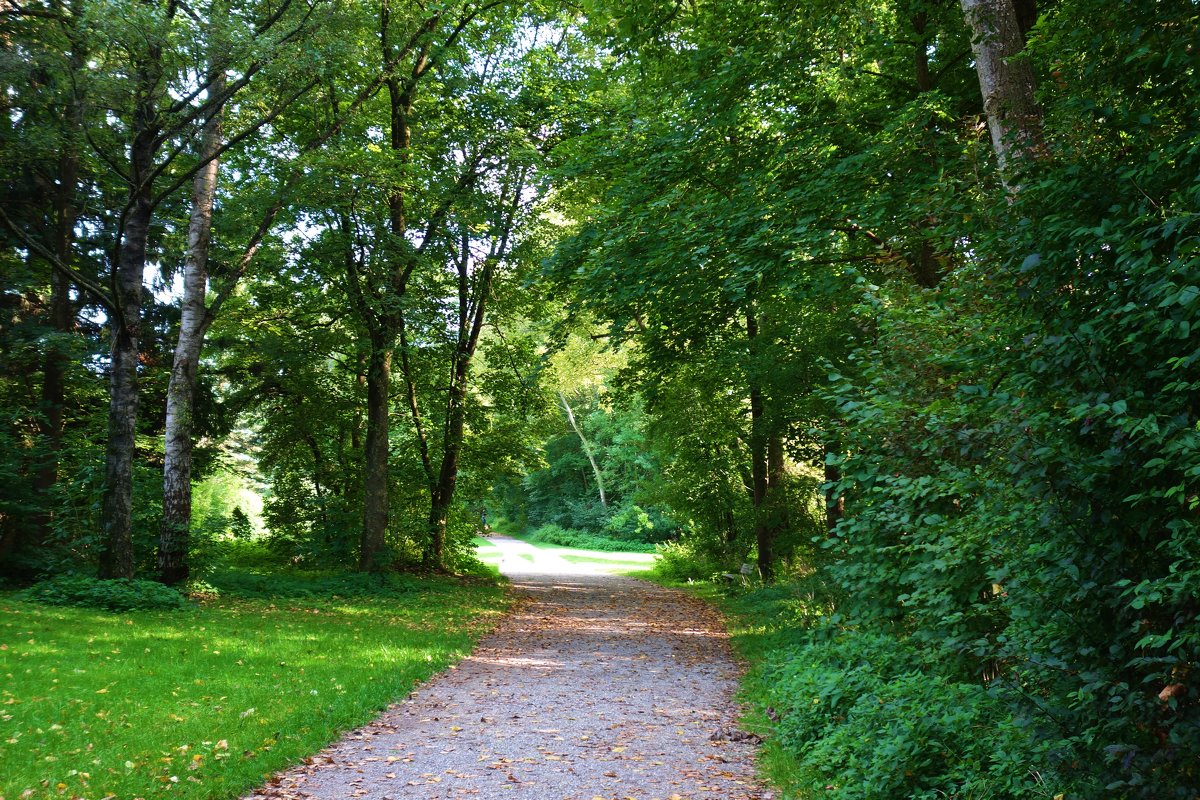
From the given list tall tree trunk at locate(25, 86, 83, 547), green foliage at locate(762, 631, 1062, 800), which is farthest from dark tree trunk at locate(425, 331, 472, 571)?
green foliage at locate(762, 631, 1062, 800)

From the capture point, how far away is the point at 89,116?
12914 millimetres

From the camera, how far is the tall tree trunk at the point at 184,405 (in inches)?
555

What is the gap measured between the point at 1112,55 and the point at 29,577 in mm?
17704

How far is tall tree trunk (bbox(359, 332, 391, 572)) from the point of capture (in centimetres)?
1830

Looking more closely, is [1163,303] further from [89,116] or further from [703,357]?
[89,116]

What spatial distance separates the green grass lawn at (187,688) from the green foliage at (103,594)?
1.50 feet

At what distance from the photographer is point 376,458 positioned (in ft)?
60.7

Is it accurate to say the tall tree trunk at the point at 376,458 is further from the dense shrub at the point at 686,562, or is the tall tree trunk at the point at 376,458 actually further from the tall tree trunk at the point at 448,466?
the dense shrub at the point at 686,562

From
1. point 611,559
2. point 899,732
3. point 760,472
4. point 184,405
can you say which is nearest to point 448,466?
point 184,405

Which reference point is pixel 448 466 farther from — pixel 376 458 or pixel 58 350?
pixel 58 350

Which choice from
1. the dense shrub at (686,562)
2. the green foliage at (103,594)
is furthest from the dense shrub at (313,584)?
the dense shrub at (686,562)

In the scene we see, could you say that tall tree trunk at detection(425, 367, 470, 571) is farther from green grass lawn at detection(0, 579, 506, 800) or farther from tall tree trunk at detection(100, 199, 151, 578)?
tall tree trunk at detection(100, 199, 151, 578)

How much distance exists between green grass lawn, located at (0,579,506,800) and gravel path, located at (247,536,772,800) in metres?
0.43

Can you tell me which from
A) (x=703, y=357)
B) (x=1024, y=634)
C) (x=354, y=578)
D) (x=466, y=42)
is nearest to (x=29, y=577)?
(x=354, y=578)
